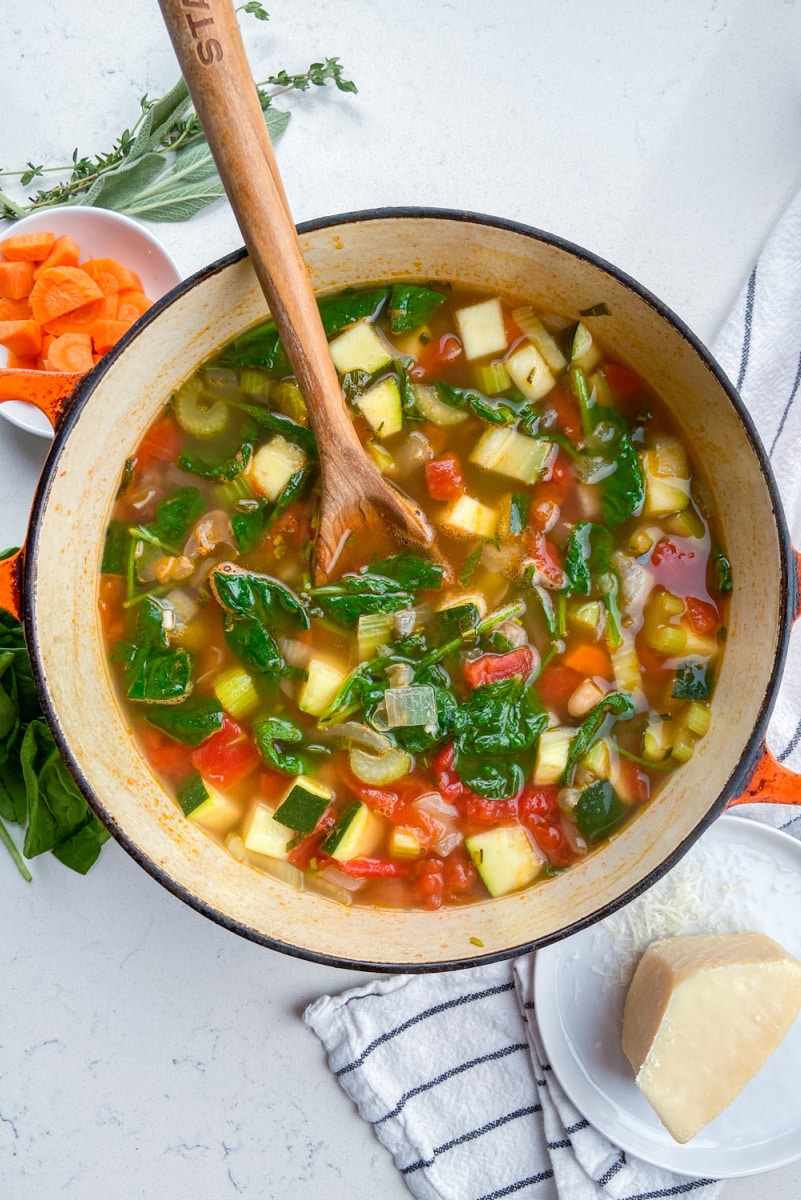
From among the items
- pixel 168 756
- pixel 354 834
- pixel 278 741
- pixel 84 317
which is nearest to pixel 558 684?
pixel 354 834

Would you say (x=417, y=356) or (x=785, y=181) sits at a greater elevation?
(x=785, y=181)

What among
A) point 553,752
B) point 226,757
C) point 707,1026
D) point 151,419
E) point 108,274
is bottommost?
point 707,1026

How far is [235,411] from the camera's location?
3178 millimetres

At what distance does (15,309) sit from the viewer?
3496 millimetres

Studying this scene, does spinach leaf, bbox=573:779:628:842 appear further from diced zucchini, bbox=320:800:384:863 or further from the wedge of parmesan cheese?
diced zucchini, bbox=320:800:384:863

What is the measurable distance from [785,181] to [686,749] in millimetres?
2036

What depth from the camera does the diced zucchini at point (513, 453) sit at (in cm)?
317

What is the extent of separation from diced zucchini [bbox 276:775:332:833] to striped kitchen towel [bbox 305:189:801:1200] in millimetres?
728

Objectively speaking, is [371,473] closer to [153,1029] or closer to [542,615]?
[542,615]

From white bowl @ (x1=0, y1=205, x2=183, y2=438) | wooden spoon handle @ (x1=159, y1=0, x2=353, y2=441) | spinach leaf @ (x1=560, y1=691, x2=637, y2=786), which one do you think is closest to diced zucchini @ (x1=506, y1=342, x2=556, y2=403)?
wooden spoon handle @ (x1=159, y1=0, x2=353, y2=441)

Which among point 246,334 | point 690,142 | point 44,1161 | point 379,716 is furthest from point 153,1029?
point 690,142

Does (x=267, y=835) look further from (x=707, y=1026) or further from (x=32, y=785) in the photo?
(x=707, y=1026)

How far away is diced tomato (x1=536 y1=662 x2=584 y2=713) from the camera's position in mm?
3178

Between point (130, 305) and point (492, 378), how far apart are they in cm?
127
